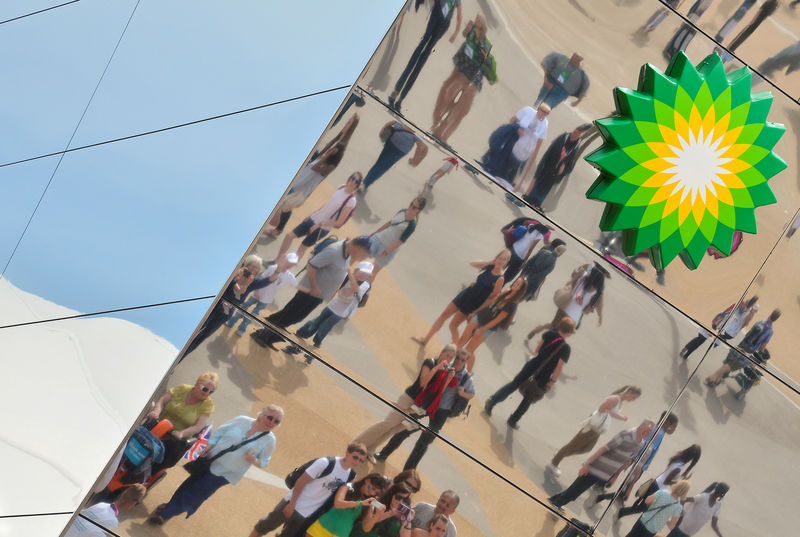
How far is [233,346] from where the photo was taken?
393 cm

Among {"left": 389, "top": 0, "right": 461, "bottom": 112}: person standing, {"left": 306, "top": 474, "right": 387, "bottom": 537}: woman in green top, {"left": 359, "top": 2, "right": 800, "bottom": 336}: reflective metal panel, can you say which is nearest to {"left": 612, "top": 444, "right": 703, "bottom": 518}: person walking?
{"left": 359, "top": 2, "right": 800, "bottom": 336}: reflective metal panel

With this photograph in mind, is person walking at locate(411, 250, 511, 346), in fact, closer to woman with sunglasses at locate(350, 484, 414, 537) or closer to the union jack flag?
woman with sunglasses at locate(350, 484, 414, 537)

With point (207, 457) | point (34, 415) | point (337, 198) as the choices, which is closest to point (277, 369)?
point (207, 457)

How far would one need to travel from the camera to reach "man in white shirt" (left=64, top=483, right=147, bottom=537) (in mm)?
3756

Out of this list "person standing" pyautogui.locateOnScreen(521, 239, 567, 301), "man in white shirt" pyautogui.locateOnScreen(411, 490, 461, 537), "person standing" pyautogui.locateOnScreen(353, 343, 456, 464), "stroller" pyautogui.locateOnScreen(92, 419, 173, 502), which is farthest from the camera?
"person standing" pyautogui.locateOnScreen(521, 239, 567, 301)

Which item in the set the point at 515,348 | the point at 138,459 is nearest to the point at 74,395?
the point at 138,459

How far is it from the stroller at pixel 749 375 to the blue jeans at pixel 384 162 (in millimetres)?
2609

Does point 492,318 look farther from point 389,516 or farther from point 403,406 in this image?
point 389,516

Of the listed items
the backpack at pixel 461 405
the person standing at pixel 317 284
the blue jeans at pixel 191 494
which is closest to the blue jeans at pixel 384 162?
the person standing at pixel 317 284

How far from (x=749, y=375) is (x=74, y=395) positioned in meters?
4.00

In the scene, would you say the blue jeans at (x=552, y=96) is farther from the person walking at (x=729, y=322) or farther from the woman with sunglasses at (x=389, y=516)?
the woman with sunglasses at (x=389, y=516)

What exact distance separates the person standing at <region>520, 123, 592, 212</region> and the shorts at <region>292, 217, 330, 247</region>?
120cm

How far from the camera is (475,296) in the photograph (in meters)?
4.33

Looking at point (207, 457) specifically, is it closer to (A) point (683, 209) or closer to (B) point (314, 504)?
(B) point (314, 504)
